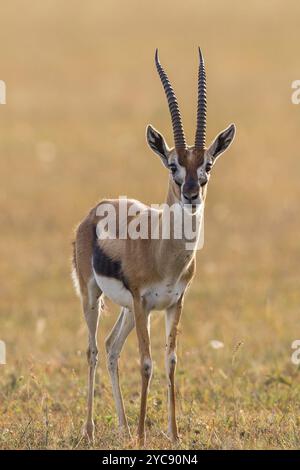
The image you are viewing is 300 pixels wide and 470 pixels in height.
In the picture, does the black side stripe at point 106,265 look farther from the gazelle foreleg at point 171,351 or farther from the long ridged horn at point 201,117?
the long ridged horn at point 201,117

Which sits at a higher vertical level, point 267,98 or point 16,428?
point 267,98

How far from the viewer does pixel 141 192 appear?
25094mm

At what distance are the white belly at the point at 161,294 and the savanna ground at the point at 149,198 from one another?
1.17 m

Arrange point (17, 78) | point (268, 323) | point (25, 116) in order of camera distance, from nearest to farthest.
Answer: point (268, 323), point (25, 116), point (17, 78)

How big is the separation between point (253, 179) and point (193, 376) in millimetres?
15972

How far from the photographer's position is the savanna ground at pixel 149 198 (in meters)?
10.6

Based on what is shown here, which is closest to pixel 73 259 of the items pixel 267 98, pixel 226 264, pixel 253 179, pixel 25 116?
pixel 226 264

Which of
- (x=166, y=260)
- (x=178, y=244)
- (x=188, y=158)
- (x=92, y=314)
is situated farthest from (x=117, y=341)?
(x=188, y=158)

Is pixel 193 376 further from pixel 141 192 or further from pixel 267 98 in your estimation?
pixel 267 98

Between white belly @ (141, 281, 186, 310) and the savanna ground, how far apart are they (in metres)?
1.17

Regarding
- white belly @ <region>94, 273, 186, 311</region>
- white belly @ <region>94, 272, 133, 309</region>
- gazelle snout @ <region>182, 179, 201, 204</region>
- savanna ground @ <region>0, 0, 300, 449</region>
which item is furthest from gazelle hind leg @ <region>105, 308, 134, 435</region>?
gazelle snout @ <region>182, 179, 201, 204</region>

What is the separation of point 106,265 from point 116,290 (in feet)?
1.00

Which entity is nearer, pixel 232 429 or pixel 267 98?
pixel 232 429

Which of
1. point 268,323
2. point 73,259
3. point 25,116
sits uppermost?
point 25,116
